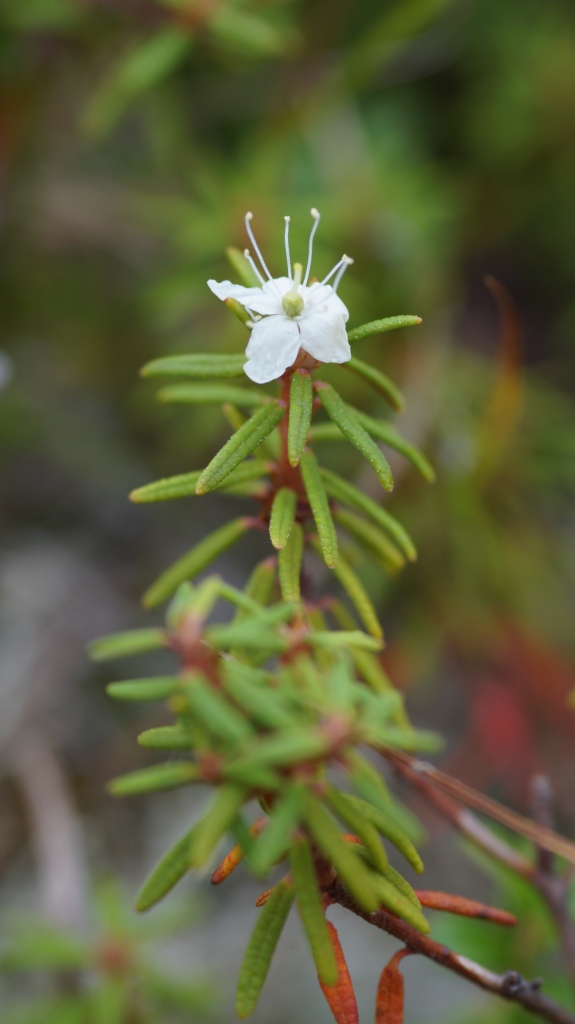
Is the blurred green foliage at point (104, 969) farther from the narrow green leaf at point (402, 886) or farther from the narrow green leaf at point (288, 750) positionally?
the narrow green leaf at point (288, 750)

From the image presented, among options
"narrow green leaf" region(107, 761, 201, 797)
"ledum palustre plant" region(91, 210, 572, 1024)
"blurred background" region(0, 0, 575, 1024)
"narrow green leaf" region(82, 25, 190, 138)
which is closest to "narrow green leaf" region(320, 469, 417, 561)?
"ledum palustre plant" region(91, 210, 572, 1024)

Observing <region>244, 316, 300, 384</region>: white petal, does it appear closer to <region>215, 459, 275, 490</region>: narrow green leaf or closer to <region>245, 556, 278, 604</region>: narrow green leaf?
<region>215, 459, 275, 490</region>: narrow green leaf

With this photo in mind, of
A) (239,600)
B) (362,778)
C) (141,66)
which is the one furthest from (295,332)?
(141,66)

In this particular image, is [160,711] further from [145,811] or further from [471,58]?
[471,58]

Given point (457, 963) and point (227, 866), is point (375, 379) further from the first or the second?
point (457, 963)

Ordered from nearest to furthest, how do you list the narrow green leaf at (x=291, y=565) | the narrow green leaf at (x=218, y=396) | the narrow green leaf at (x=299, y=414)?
the narrow green leaf at (x=299, y=414) → the narrow green leaf at (x=291, y=565) → the narrow green leaf at (x=218, y=396)

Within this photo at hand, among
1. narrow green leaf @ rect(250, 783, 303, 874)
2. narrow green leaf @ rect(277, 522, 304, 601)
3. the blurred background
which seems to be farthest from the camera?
the blurred background

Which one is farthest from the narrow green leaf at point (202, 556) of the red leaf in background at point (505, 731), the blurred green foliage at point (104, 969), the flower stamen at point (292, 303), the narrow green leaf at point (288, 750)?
the red leaf in background at point (505, 731)

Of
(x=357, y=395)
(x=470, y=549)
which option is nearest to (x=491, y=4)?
(x=357, y=395)
